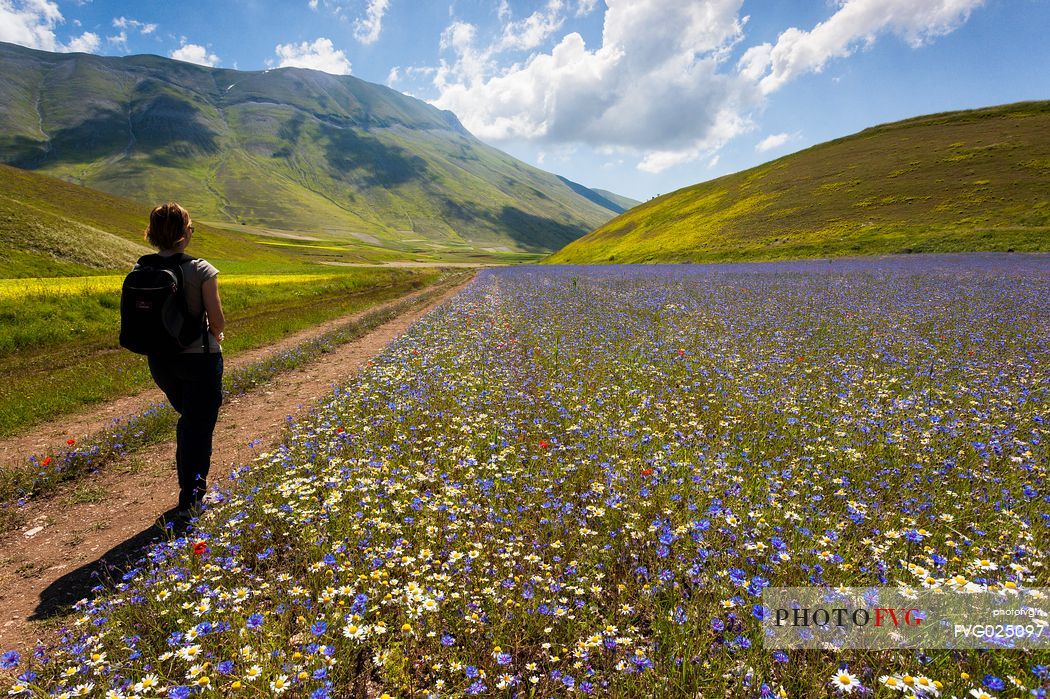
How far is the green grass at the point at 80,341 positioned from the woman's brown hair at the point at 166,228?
7.81 meters

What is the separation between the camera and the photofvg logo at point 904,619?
2904 millimetres

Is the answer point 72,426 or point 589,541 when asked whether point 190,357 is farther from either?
point 72,426

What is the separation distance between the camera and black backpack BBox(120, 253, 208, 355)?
523cm

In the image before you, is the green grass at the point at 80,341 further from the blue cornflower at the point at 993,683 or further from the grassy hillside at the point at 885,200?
the grassy hillside at the point at 885,200

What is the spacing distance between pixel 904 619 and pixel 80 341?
26.0 m

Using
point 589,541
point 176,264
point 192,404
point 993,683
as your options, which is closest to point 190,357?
point 192,404

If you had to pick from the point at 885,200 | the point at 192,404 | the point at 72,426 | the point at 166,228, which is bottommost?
the point at 72,426

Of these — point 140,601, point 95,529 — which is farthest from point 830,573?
point 95,529

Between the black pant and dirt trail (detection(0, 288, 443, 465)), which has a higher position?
the black pant

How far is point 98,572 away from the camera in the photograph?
4.77 metres

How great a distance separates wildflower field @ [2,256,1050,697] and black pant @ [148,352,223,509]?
779mm

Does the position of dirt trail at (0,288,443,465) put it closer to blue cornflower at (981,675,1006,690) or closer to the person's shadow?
the person's shadow

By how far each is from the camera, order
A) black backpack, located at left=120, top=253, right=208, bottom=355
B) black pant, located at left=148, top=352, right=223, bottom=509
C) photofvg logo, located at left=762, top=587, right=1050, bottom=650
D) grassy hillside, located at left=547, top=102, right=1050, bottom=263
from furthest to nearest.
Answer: grassy hillside, located at left=547, top=102, right=1050, bottom=263 → black pant, located at left=148, top=352, right=223, bottom=509 → black backpack, located at left=120, top=253, right=208, bottom=355 → photofvg logo, located at left=762, top=587, right=1050, bottom=650

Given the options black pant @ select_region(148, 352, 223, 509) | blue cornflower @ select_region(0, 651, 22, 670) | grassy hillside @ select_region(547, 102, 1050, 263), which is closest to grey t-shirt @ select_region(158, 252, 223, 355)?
black pant @ select_region(148, 352, 223, 509)
